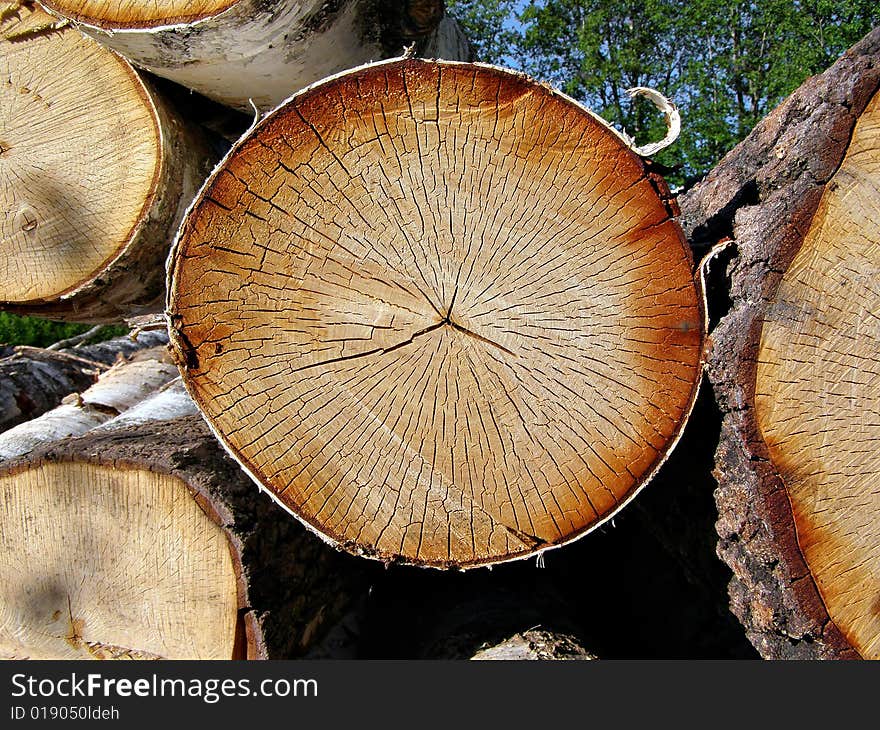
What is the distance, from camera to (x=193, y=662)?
1.46m

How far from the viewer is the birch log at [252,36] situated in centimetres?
143

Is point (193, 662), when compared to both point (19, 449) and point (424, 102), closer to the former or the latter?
point (19, 449)

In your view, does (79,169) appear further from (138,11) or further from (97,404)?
(97,404)

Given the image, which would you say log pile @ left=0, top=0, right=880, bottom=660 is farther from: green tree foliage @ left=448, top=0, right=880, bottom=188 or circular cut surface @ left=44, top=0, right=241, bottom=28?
green tree foliage @ left=448, top=0, right=880, bottom=188

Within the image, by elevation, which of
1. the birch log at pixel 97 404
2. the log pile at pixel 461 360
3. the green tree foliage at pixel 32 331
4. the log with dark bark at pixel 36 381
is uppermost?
the log pile at pixel 461 360

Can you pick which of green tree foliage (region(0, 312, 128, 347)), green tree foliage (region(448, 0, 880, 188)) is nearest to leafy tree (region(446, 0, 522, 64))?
green tree foliage (region(448, 0, 880, 188))

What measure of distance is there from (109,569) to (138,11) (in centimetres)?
124

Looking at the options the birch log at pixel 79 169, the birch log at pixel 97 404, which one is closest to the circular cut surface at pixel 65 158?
the birch log at pixel 79 169

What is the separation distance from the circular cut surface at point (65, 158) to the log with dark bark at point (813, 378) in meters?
1.53

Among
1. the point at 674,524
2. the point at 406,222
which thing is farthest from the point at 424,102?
the point at 674,524

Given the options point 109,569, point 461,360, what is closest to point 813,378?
point 461,360

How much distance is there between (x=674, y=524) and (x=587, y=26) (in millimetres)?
14042

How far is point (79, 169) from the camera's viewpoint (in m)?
1.83

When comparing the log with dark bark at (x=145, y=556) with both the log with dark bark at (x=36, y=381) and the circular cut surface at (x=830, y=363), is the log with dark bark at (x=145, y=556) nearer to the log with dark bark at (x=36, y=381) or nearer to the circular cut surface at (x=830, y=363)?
the circular cut surface at (x=830, y=363)
